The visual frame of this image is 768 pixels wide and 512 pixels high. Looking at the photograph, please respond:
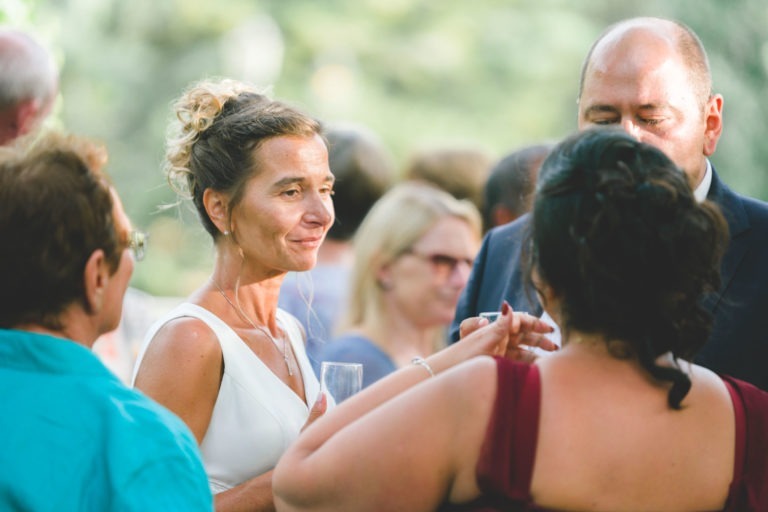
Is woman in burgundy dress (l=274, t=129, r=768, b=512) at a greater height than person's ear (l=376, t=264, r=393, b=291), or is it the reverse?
woman in burgundy dress (l=274, t=129, r=768, b=512)

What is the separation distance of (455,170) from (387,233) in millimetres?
1286

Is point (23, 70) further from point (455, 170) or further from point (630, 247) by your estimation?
point (630, 247)

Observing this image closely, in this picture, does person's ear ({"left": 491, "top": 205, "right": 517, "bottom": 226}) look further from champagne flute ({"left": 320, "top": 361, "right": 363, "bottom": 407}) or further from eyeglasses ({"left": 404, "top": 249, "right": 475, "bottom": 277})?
champagne flute ({"left": 320, "top": 361, "right": 363, "bottom": 407})

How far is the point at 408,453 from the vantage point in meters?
2.31

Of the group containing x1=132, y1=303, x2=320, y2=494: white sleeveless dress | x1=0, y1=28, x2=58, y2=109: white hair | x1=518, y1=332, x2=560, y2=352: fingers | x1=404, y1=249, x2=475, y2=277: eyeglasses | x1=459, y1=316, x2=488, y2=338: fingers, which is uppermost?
x1=0, y1=28, x2=58, y2=109: white hair

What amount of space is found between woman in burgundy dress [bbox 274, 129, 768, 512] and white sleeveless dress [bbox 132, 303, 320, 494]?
950 mm

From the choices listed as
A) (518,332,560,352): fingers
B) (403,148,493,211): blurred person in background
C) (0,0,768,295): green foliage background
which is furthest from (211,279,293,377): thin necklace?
(0,0,768,295): green foliage background

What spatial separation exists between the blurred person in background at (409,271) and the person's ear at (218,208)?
2.12 meters

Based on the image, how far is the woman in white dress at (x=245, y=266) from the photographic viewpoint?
3354 mm

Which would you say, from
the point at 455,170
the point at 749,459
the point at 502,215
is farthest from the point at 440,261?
the point at 749,459

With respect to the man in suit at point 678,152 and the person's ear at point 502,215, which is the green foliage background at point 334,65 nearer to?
the person's ear at point 502,215

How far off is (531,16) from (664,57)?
1330cm

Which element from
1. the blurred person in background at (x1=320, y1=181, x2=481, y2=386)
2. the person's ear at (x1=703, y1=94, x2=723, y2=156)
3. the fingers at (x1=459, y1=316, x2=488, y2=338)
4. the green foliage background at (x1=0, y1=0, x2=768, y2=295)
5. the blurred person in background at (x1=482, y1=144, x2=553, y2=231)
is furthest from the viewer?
the green foliage background at (x1=0, y1=0, x2=768, y2=295)

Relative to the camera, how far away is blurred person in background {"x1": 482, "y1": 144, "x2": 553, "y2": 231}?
5949 mm
